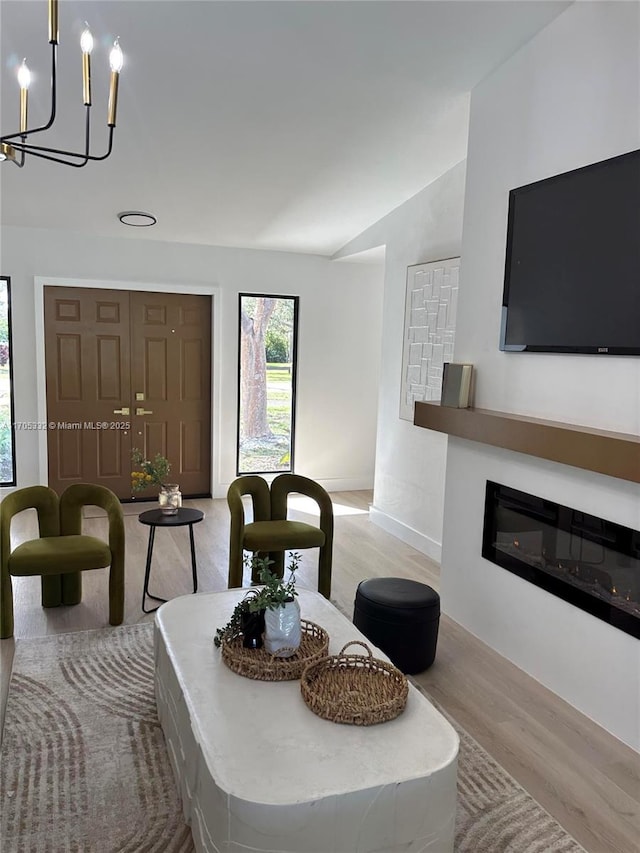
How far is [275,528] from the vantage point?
367 centimetres

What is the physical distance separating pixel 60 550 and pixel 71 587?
49cm

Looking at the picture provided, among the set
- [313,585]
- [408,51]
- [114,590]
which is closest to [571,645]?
[313,585]

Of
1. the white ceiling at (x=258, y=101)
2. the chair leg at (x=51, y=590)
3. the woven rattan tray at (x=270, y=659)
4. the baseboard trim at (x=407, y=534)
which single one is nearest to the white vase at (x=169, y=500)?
the chair leg at (x=51, y=590)

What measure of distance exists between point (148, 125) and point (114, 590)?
250 centimetres

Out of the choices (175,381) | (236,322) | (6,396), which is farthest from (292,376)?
(6,396)

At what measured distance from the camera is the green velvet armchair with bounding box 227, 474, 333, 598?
3.57 metres

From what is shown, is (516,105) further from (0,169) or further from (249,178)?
(0,169)

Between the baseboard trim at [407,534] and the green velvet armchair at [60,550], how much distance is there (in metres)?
2.22

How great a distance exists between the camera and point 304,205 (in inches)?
187

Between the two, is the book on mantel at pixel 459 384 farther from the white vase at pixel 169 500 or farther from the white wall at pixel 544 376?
the white vase at pixel 169 500

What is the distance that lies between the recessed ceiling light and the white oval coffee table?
12.4 ft

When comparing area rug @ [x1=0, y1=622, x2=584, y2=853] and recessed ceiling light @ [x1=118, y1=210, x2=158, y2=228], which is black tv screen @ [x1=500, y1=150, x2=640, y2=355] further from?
recessed ceiling light @ [x1=118, y1=210, x2=158, y2=228]

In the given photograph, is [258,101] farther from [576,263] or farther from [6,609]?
[6,609]

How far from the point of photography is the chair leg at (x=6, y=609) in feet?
10.1
